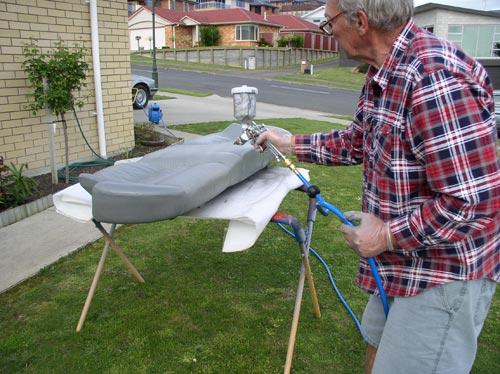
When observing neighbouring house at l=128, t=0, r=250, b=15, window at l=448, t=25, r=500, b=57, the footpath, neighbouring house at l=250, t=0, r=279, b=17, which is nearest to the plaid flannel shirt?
the footpath

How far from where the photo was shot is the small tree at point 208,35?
47.2 metres

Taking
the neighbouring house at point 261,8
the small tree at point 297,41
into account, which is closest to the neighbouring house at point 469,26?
the small tree at point 297,41

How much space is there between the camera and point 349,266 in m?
3.86

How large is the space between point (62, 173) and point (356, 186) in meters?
3.76

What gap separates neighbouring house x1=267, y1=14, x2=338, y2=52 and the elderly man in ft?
166

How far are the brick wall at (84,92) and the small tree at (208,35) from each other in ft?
139

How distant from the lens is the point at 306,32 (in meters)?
50.6

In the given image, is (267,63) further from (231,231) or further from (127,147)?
(231,231)

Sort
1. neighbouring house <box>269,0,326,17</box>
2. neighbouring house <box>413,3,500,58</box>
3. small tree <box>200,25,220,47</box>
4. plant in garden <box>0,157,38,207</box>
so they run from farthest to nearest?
1. neighbouring house <box>269,0,326,17</box>
2. small tree <box>200,25,220,47</box>
3. neighbouring house <box>413,3,500,58</box>
4. plant in garden <box>0,157,38,207</box>

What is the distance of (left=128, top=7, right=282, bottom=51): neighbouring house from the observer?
47750 mm

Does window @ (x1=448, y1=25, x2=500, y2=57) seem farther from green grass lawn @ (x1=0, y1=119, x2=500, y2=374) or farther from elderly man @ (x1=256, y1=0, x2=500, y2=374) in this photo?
elderly man @ (x1=256, y1=0, x2=500, y2=374)

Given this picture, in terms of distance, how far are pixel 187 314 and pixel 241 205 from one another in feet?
4.12

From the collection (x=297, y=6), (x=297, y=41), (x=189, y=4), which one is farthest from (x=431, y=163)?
(x=297, y=6)

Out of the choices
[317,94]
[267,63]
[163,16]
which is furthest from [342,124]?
[163,16]
